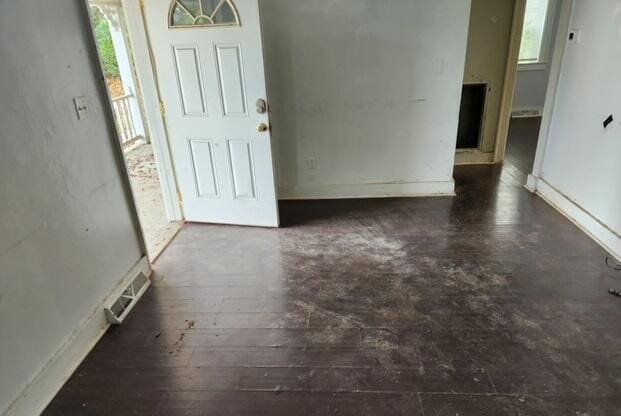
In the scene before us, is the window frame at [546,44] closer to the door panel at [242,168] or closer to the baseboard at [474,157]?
the baseboard at [474,157]

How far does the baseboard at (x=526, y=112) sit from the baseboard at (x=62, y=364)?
7.17 meters

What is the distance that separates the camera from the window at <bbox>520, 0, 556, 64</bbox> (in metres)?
6.64

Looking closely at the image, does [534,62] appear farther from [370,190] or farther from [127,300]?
[127,300]

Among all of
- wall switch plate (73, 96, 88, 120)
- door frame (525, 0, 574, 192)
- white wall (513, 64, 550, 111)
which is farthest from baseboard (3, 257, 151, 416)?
white wall (513, 64, 550, 111)

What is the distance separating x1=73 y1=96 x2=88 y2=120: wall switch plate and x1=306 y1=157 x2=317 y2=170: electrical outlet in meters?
2.08

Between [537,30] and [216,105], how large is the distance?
6.49m

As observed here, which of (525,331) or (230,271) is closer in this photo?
(525,331)

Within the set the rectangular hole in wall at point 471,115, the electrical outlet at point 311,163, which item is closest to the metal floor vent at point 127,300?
the electrical outlet at point 311,163

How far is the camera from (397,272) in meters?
2.64

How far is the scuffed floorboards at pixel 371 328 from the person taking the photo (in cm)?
172

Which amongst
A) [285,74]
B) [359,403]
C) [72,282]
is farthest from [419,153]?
[72,282]

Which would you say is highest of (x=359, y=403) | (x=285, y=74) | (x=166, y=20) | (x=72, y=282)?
(x=166, y=20)

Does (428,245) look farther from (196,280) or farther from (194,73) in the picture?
(194,73)

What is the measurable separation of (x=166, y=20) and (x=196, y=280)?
1943 mm
